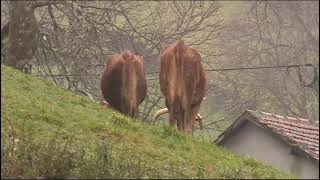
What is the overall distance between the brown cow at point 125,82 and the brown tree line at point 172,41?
2439 mm

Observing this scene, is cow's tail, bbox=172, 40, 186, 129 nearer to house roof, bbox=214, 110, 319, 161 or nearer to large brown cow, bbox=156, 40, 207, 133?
large brown cow, bbox=156, 40, 207, 133

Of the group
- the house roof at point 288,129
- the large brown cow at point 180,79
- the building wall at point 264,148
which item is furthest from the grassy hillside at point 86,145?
the house roof at point 288,129

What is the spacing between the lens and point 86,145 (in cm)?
1016

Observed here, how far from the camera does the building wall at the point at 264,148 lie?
42.5ft

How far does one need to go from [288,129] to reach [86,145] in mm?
5787

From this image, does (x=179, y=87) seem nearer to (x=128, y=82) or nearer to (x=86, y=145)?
(x=128, y=82)

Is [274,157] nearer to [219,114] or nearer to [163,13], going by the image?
[163,13]

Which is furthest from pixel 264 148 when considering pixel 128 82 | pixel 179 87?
pixel 128 82

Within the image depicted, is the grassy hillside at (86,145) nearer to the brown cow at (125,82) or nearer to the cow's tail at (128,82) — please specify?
the brown cow at (125,82)

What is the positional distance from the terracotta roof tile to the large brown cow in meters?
1.79

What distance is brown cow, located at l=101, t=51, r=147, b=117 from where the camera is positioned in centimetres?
1425

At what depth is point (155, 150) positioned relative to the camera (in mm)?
10945

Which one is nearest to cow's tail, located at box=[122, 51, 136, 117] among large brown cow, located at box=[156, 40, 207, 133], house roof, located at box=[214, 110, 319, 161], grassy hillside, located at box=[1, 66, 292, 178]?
grassy hillside, located at box=[1, 66, 292, 178]

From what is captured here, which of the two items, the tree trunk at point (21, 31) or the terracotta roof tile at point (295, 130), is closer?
the terracotta roof tile at point (295, 130)
